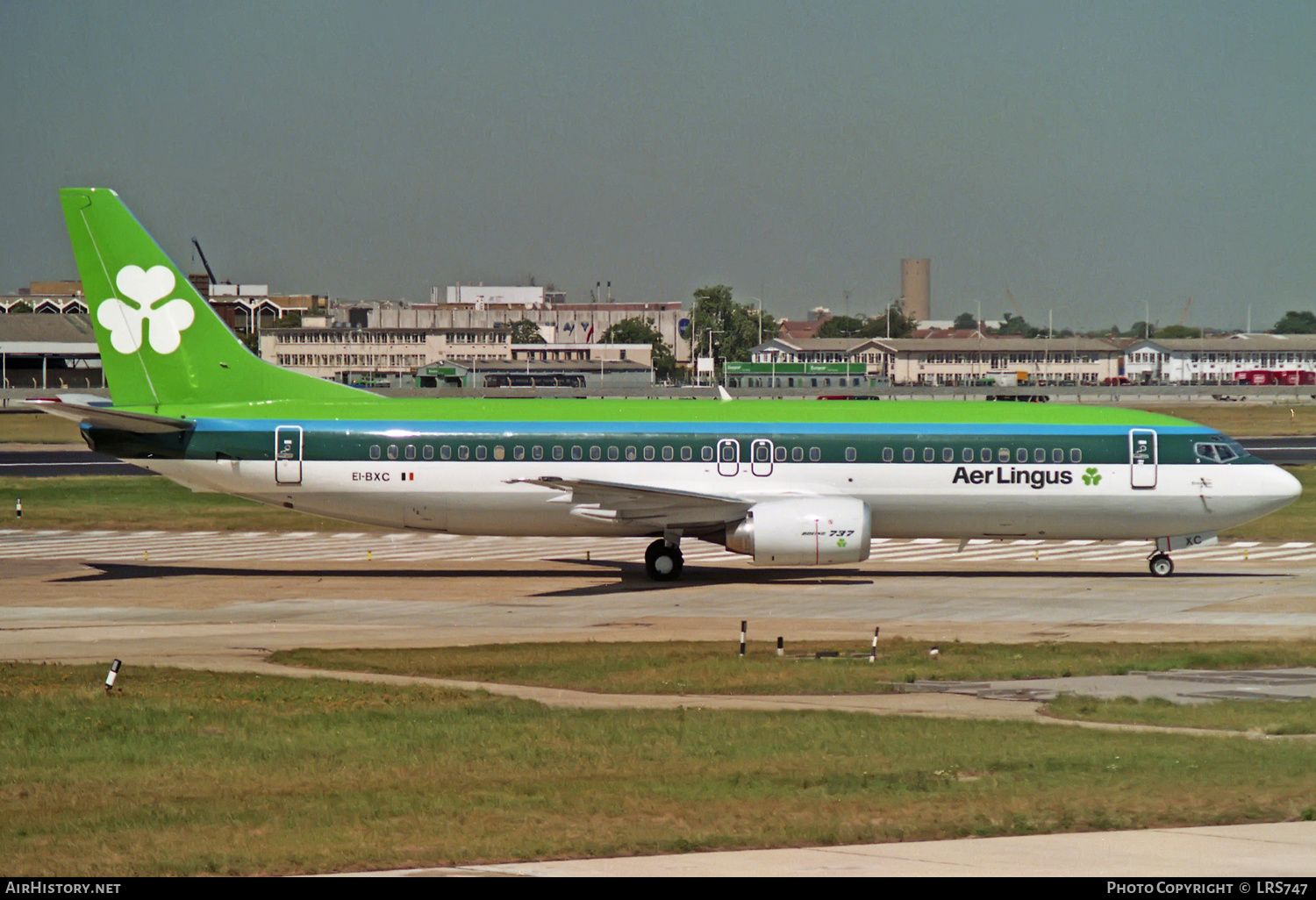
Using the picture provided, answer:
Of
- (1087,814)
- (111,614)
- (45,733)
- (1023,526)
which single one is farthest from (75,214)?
(1087,814)

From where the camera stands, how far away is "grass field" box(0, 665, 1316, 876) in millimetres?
14180

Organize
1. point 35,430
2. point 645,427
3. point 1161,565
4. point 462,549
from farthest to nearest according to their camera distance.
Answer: point 35,430, point 462,549, point 1161,565, point 645,427

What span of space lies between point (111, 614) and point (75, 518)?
23.2m

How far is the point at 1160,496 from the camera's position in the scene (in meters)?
39.5

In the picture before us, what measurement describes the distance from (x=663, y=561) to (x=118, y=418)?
51.2ft

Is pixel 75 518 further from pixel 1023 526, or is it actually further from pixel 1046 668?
pixel 1046 668

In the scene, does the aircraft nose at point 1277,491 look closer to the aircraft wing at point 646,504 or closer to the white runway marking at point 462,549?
the white runway marking at point 462,549

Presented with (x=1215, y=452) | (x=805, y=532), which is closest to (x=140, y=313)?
(x=805, y=532)

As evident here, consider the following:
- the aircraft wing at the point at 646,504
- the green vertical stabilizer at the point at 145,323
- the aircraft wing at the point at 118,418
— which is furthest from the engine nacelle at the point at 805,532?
the aircraft wing at the point at 118,418

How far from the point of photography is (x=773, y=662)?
26406 mm

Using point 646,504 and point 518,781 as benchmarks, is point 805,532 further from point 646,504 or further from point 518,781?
point 518,781

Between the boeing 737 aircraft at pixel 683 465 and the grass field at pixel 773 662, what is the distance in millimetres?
10800

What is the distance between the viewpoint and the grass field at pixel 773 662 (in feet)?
81.3
